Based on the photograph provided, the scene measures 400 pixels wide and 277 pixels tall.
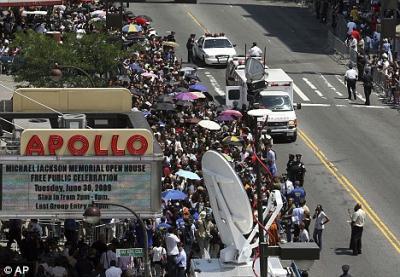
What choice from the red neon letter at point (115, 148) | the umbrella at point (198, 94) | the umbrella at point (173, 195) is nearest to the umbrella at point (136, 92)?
the umbrella at point (198, 94)

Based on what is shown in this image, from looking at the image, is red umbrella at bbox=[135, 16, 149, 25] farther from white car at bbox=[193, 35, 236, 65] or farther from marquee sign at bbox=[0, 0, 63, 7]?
marquee sign at bbox=[0, 0, 63, 7]

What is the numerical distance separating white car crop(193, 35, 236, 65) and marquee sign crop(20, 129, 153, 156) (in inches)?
1392

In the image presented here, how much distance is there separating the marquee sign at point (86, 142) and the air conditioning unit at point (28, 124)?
1.34 metres

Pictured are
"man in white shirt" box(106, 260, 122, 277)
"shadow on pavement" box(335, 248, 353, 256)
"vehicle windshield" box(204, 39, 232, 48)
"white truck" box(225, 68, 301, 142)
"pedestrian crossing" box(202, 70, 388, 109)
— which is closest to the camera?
"man in white shirt" box(106, 260, 122, 277)

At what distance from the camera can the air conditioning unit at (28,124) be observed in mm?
36344

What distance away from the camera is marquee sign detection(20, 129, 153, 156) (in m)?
34.8

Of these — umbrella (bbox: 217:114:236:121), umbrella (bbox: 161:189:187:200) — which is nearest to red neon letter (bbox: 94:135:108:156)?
umbrella (bbox: 161:189:187:200)

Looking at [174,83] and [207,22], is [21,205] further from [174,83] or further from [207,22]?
[207,22]

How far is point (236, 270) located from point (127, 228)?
9.99 metres

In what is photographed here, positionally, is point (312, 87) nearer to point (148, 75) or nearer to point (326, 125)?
point (326, 125)

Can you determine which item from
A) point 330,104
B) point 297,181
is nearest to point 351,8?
point 330,104

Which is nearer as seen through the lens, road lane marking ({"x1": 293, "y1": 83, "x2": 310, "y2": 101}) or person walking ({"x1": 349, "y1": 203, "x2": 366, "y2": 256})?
person walking ({"x1": 349, "y1": 203, "x2": 366, "y2": 256})

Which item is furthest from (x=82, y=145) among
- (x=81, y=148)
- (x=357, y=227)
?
(x=357, y=227)

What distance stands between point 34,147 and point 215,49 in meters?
36.7
